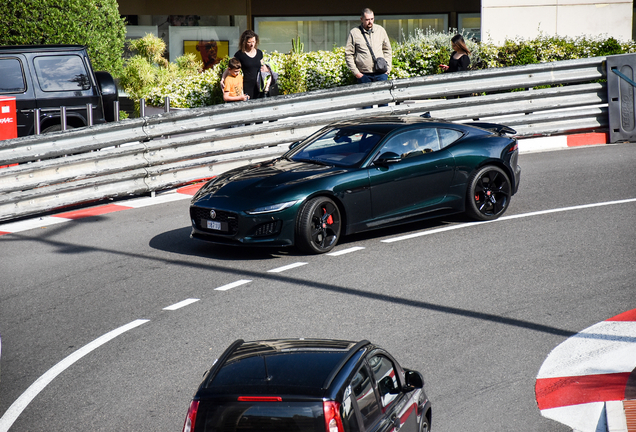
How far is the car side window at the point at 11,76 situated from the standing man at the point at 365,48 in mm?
5989

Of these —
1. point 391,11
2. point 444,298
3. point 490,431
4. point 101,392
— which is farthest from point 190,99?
point 391,11

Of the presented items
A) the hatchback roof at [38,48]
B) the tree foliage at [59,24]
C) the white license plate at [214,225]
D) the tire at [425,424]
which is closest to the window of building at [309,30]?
the tree foliage at [59,24]

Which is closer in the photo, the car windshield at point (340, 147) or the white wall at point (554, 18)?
the car windshield at point (340, 147)

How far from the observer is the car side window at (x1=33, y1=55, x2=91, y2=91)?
47.5ft

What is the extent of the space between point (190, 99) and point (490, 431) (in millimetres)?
12723

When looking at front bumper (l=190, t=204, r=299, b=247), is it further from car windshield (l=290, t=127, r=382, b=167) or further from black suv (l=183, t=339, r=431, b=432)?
black suv (l=183, t=339, r=431, b=432)

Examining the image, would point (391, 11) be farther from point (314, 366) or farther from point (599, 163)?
point (314, 366)

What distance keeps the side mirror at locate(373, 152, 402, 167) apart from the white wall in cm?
1110

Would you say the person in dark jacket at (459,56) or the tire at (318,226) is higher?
the person in dark jacket at (459,56)

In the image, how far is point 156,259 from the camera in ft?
28.3

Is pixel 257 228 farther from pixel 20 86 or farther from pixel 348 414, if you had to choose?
pixel 20 86

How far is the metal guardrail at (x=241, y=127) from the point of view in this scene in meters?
10.8

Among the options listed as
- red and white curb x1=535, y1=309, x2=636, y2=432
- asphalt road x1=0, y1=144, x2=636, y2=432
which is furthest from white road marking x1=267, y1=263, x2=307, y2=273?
red and white curb x1=535, y1=309, x2=636, y2=432

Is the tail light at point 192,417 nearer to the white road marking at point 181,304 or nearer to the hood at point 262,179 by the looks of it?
the white road marking at point 181,304
